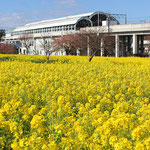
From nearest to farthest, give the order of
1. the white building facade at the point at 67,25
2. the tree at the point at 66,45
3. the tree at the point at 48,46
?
the tree at the point at 48,46
the tree at the point at 66,45
the white building facade at the point at 67,25

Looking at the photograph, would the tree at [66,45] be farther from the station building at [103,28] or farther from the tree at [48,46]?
the station building at [103,28]

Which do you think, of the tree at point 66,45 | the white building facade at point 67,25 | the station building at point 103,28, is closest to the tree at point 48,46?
the tree at point 66,45

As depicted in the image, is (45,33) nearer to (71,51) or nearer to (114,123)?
(71,51)

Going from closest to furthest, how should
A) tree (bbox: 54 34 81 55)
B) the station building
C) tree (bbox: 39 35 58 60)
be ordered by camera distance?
tree (bbox: 39 35 58 60) → the station building → tree (bbox: 54 34 81 55)

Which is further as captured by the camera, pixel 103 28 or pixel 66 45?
pixel 66 45

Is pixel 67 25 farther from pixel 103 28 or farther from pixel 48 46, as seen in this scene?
pixel 48 46

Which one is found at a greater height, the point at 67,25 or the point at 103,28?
the point at 67,25

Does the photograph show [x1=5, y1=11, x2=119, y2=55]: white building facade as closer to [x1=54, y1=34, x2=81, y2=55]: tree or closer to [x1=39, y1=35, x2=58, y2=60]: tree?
[x1=39, y1=35, x2=58, y2=60]: tree

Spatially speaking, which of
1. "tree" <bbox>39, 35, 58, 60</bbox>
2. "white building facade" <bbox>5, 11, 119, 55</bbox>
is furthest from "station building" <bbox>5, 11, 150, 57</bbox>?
"tree" <bbox>39, 35, 58, 60</bbox>

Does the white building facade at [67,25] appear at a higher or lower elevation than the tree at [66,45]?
higher

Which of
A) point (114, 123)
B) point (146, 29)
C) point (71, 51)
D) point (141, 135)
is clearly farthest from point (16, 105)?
point (71, 51)

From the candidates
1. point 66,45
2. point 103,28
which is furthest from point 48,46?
point 66,45

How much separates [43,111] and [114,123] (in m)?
2.15

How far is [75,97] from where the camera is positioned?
7.28 meters
